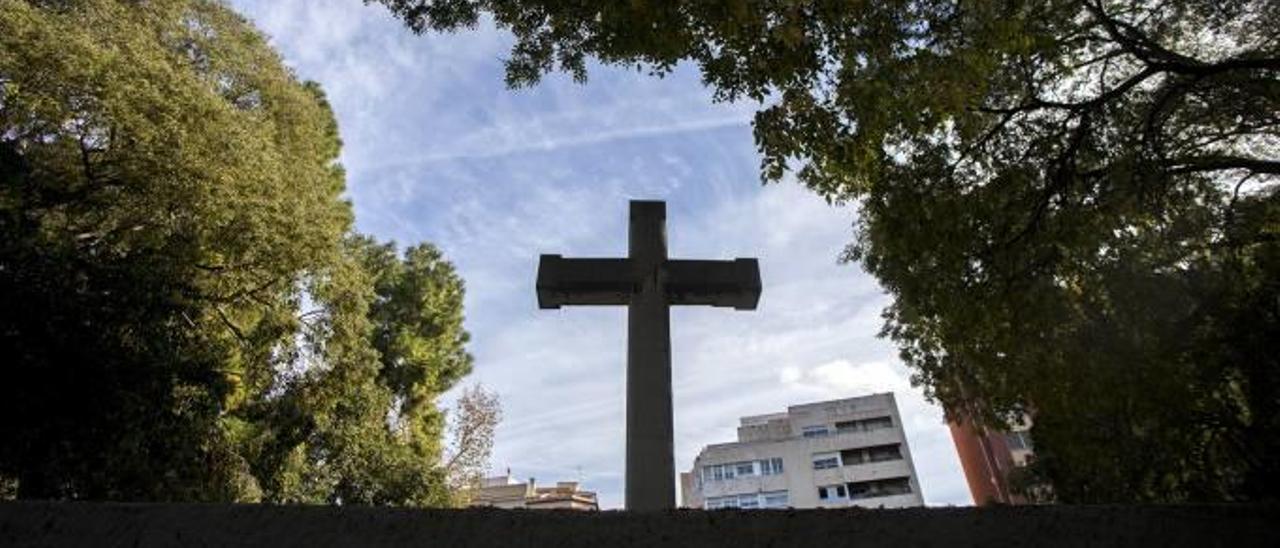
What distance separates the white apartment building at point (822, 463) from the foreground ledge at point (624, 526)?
50.4m

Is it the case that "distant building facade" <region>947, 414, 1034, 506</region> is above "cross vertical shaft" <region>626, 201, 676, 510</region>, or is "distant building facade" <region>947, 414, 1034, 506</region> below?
above

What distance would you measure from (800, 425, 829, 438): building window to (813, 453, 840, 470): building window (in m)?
1.60

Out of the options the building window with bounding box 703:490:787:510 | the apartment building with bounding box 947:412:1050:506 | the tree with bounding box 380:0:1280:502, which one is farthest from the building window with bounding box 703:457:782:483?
the tree with bounding box 380:0:1280:502

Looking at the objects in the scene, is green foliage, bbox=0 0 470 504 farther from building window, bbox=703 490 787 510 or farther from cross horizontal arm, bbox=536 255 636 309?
building window, bbox=703 490 787 510

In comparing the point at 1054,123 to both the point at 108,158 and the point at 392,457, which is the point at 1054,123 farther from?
the point at 392,457

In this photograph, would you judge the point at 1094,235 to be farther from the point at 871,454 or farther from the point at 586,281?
the point at 871,454

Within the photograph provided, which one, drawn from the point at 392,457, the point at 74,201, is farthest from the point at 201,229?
the point at 392,457

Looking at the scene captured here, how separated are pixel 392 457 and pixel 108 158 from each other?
437 inches

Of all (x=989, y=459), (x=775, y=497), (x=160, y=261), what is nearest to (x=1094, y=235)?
(x=160, y=261)

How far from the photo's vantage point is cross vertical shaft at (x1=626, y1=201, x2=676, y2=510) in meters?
5.36

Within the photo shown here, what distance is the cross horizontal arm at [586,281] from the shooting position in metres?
6.52

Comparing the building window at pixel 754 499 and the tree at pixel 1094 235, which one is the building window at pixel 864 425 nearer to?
the building window at pixel 754 499

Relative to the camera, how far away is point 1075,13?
7445 mm

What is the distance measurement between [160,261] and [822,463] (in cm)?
4909
